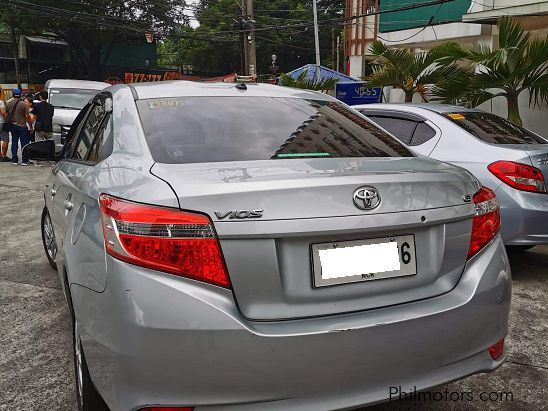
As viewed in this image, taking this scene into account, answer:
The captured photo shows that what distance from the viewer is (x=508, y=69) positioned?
22.8 feet

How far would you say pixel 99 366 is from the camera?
179 cm

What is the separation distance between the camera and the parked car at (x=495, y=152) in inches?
157

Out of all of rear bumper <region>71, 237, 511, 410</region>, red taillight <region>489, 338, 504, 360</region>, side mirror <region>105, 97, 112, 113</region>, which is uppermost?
side mirror <region>105, 97, 112, 113</region>

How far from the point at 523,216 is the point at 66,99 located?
11.0 meters

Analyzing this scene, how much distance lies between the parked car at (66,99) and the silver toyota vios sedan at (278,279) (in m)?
10.2

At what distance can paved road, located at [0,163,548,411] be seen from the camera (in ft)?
8.21

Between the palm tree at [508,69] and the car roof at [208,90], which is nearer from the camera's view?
the car roof at [208,90]

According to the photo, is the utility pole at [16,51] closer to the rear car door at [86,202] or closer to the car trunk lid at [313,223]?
the rear car door at [86,202]

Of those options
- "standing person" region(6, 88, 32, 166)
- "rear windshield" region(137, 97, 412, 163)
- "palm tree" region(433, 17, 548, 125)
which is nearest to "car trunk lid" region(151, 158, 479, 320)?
"rear windshield" region(137, 97, 412, 163)

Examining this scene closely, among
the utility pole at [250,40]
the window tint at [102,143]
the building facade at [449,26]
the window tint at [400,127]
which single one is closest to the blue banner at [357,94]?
the building facade at [449,26]

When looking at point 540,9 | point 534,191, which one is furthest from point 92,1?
point 534,191

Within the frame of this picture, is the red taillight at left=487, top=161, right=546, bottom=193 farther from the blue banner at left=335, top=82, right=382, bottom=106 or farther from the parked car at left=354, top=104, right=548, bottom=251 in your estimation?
the blue banner at left=335, top=82, right=382, bottom=106

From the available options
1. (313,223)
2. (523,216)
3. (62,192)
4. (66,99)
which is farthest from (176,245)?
(66,99)

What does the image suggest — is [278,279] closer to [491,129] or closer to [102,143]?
[102,143]
